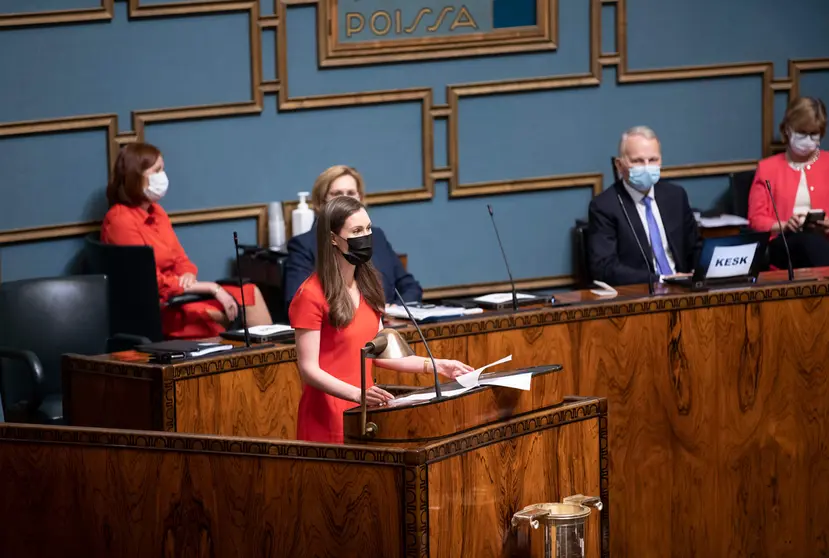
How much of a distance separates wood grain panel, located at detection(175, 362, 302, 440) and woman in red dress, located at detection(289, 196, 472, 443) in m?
0.47

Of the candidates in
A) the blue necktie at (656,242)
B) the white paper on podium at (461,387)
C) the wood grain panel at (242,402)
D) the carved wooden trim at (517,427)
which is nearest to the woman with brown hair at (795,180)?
the blue necktie at (656,242)

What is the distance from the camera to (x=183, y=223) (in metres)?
6.08

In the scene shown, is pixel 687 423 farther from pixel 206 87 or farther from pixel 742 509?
pixel 206 87

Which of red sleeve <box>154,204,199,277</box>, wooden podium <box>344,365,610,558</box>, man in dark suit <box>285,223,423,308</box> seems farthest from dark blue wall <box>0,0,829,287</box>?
wooden podium <box>344,365,610,558</box>

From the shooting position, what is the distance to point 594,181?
688cm

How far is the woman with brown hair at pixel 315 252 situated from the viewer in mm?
4930

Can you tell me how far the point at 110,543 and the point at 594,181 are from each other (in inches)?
164

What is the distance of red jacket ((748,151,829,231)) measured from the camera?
6.40 metres

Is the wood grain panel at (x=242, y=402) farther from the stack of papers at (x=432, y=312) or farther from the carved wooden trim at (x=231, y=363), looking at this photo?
the stack of papers at (x=432, y=312)

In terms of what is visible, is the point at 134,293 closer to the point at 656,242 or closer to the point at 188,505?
the point at 656,242

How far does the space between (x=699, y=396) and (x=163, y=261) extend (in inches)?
90.7

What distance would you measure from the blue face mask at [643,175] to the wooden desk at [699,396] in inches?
35.1

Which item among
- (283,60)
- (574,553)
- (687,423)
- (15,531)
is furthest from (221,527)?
(283,60)

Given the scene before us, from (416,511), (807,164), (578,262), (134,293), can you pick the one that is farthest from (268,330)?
(807,164)
